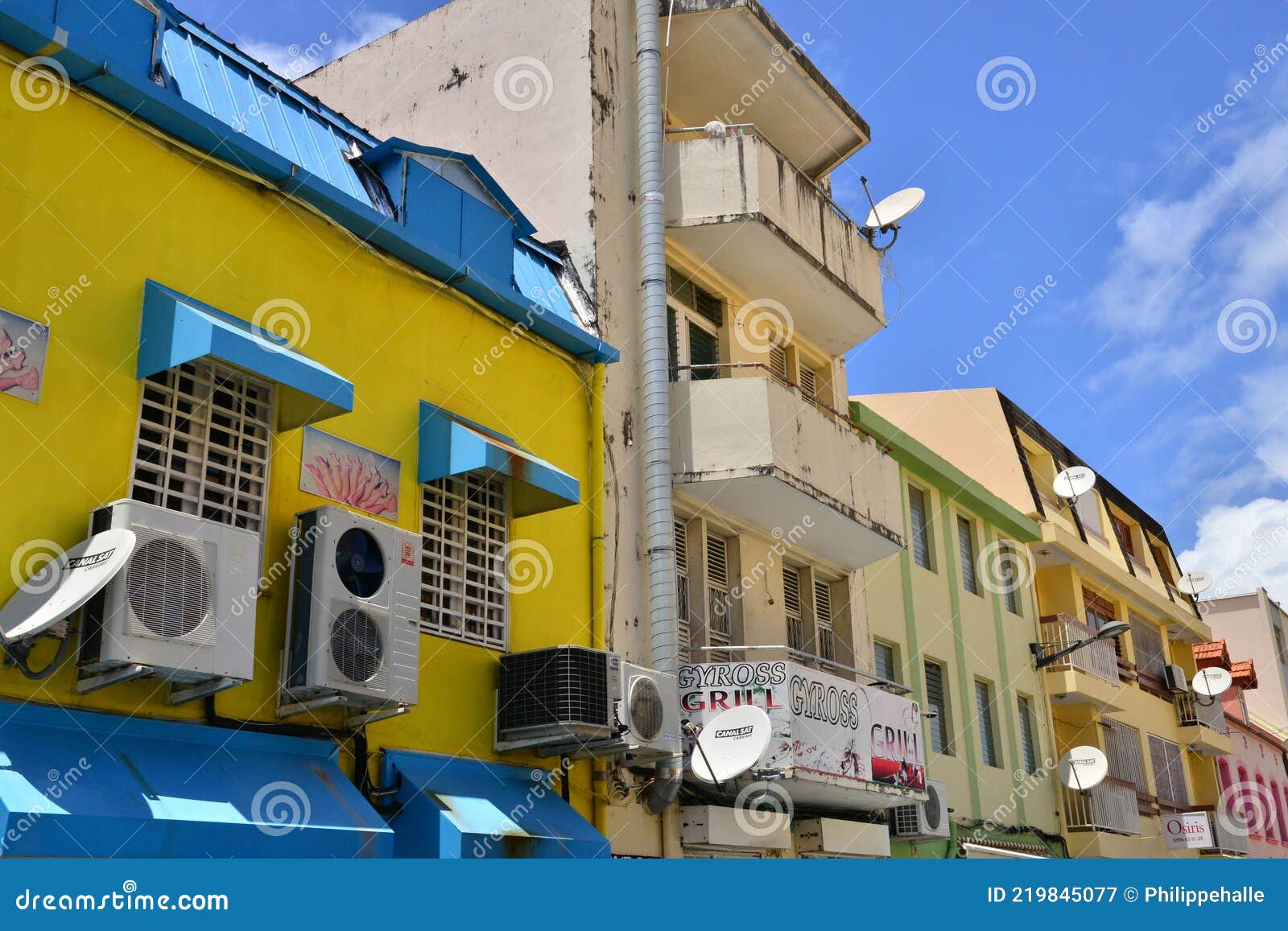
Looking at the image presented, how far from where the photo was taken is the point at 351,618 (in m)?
8.02

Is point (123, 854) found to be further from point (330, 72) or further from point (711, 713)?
point (330, 72)

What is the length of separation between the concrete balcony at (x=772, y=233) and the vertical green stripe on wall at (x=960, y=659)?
14.3ft

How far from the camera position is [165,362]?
750 cm

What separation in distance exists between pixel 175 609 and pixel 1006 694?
15.7 m

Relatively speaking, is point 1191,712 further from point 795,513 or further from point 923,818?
point 795,513

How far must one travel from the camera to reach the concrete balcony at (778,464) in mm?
12641

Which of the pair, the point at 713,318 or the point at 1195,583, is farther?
the point at 1195,583

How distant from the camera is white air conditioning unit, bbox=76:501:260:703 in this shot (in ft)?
21.8

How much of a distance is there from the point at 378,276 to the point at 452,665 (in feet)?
9.60

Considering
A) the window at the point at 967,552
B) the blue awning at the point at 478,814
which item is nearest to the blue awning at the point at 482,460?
the blue awning at the point at 478,814

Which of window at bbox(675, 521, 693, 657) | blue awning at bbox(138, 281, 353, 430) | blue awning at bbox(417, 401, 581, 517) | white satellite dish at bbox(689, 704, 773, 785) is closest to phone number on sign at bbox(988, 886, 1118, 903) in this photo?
blue awning at bbox(138, 281, 353, 430)

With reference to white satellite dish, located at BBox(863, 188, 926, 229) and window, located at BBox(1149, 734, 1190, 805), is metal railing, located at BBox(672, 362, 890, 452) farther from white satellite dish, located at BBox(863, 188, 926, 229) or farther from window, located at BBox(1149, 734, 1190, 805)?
window, located at BBox(1149, 734, 1190, 805)

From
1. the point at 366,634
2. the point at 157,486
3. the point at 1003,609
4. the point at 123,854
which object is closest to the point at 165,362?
the point at 157,486

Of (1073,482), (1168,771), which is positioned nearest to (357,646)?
(1073,482)
